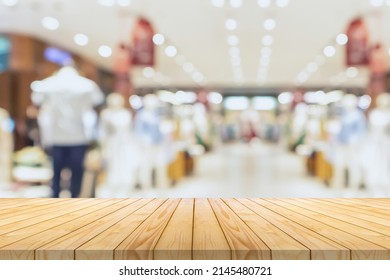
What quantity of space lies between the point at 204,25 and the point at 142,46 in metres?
1.87

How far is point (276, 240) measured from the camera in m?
1.52

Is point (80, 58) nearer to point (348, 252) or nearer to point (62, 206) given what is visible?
point (62, 206)

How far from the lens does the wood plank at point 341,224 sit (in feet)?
5.02

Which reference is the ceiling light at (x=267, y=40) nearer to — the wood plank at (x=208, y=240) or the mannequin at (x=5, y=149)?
the mannequin at (x=5, y=149)

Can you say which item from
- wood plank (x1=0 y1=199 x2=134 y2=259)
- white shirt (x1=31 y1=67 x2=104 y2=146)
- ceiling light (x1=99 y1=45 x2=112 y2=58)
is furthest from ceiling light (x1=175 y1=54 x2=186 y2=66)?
wood plank (x1=0 y1=199 x2=134 y2=259)

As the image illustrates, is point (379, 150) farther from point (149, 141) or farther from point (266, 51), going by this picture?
point (266, 51)

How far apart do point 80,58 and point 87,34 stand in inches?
78.8

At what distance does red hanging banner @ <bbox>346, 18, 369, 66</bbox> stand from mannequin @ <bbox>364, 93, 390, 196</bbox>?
30.8 inches

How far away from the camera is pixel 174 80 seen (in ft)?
46.3

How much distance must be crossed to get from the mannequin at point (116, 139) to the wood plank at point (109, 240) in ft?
15.3

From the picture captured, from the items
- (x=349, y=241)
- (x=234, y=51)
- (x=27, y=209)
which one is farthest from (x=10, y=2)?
(x=349, y=241)

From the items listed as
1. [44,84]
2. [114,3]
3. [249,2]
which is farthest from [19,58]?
[44,84]

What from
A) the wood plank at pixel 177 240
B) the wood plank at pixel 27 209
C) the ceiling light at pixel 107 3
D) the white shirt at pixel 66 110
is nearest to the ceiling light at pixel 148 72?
the ceiling light at pixel 107 3

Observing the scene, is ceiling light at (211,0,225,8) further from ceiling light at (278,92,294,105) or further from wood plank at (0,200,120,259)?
ceiling light at (278,92,294,105)
